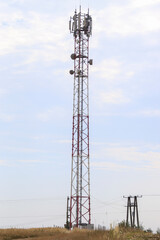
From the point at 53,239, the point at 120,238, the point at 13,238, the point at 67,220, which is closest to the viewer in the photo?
the point at 120,238

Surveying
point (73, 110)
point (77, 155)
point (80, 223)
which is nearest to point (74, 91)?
point (73, 110)

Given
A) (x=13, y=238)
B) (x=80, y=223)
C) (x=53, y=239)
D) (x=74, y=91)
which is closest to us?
(x=53, y=239)

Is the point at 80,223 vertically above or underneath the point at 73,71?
underneath

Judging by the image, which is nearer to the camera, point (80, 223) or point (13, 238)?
point (13, 238)

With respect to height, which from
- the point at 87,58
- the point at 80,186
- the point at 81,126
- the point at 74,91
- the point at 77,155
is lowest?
the point at 80,186

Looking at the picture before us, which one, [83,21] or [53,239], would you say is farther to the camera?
[83,21]

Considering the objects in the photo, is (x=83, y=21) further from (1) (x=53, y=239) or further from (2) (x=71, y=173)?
(1) (x=53, y=239)

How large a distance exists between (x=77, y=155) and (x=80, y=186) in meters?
4.09

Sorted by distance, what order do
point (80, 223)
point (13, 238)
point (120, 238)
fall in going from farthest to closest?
point (80, 223) → point (13, 238) → point (120, 238)

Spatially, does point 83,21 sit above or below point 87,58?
above

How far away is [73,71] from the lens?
186ft

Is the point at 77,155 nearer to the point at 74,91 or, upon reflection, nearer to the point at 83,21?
the point at 74,91

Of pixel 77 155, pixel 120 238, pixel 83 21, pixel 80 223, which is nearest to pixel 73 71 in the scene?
pixel 83 21

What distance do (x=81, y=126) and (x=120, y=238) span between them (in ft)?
108
